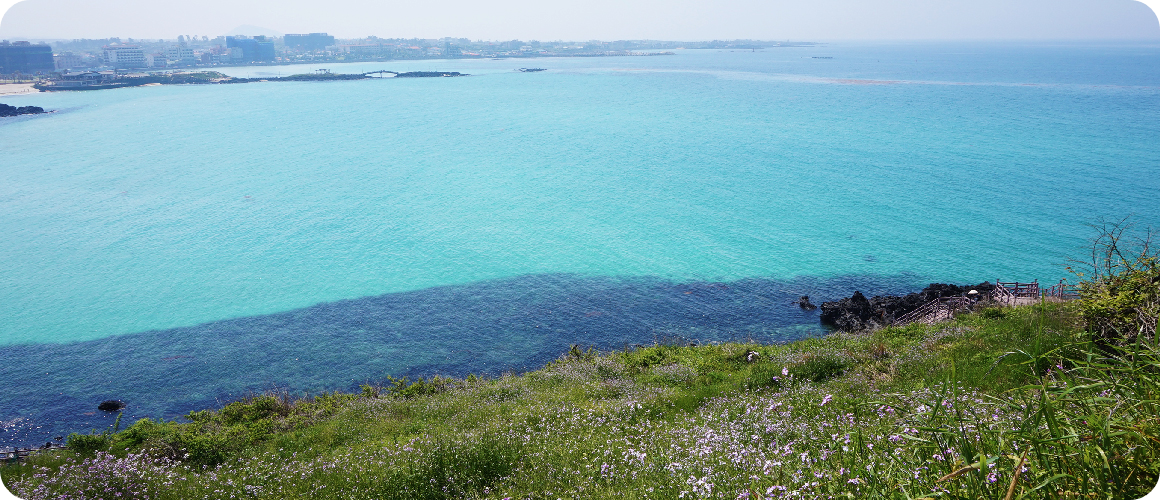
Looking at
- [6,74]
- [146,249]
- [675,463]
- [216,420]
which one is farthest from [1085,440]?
[6,74]

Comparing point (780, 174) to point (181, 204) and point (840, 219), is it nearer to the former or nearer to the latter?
point (840, 219)

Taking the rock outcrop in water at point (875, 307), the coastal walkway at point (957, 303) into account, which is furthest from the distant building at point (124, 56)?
the coastal walkway at point (957, 303)

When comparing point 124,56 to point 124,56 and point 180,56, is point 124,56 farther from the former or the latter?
point 180,56

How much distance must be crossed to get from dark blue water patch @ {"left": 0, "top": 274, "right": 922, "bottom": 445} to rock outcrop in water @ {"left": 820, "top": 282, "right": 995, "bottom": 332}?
2.73ft

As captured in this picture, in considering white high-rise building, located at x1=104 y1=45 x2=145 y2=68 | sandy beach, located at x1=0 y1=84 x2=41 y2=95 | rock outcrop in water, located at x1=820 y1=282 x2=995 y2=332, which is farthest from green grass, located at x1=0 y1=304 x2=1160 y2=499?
white high-rise building, located at x1=104 y1=45 x2=145 y2=68

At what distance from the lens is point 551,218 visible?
4234 cm

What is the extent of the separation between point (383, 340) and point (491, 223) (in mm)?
18473

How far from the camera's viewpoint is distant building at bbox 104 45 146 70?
146000 millimetres

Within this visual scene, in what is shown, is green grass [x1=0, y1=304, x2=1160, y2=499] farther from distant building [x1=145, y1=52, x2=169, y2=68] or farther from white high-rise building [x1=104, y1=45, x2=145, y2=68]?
distant building [x1=145, y1=52, x2=169, y2=68]

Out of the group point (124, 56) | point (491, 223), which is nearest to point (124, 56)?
point (124, 56)

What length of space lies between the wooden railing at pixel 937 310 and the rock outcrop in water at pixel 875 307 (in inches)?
19.0

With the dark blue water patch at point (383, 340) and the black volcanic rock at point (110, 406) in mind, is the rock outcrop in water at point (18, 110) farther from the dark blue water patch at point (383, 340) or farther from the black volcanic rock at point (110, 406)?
the black volcanic rock at point (110, 406)

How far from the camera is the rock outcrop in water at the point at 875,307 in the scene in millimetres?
22984

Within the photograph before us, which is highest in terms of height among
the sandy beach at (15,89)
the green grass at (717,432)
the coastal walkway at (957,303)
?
the sandy beach at (15,89)
